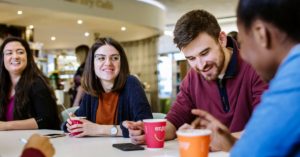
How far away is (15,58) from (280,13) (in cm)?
243

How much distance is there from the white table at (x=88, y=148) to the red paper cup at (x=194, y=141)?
176mm

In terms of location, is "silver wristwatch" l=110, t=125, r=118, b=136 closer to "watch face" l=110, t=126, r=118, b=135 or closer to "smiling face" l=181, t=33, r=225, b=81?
"watch face" l=110, t=126, r=118, b=135

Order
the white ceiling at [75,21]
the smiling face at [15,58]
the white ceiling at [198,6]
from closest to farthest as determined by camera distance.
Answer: the smiling face at [15,58] → the white ceiling at [75,21] → the white ceiling at [198,6]

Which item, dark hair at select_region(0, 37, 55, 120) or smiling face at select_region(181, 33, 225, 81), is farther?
dark hair at select_region(0, 37, 55, 120)

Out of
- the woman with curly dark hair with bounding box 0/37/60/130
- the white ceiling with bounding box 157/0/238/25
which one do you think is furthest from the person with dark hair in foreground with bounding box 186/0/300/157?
the white ceiling with bounding box 157/0/238/25

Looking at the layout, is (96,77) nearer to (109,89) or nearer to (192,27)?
(109,89)

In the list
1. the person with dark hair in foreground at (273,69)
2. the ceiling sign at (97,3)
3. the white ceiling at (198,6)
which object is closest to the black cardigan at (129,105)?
the person with dark hair in foreground at (273,69)

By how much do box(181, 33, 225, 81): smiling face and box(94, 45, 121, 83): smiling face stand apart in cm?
63

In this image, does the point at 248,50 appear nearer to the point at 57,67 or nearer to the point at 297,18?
the point at 297,18

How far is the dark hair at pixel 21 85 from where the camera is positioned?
2.60m

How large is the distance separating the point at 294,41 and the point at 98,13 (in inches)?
313

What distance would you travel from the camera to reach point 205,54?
1.61 m

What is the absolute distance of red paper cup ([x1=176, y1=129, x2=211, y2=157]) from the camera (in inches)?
45.2

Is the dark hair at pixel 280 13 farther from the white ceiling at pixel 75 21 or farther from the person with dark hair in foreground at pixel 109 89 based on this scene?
the white ceiling at pixel 75 21
